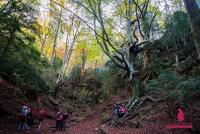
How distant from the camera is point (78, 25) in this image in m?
24.6

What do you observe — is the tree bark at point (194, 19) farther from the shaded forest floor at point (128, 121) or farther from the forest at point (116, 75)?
the shaded forest floor at point (128, 121)

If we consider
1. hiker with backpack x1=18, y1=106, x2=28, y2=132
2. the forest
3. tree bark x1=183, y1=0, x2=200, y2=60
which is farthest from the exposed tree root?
tree bark x1=183, y1=0, x2=200, y2=60

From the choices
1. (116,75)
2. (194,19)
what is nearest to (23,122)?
(194,19)

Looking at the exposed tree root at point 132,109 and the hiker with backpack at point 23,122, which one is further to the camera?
the exposed tree root at point 132,109

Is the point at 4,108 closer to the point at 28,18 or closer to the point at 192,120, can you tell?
the point at 28,18

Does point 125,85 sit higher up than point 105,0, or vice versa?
point 105,0

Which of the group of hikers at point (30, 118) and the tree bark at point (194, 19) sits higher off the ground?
the tree bark at point (194, 19)

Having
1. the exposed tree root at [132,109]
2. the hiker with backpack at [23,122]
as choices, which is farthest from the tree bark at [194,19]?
the hiker with backpack at [23,122]

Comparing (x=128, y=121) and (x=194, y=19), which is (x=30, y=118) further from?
(x=194, y=19)

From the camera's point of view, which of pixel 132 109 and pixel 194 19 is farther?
pixel 132 109

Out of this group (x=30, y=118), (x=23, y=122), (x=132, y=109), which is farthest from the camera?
(x=132, y=109)

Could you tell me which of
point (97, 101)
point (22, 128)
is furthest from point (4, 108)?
point (97, 101)

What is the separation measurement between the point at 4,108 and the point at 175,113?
10.2 m

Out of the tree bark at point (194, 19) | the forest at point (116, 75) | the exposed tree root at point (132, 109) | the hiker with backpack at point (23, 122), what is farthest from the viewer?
the exposed tree root at point (132, 109)
